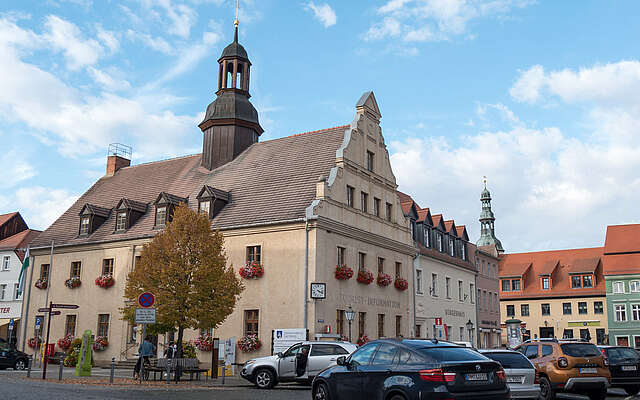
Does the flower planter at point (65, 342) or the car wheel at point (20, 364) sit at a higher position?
the flower planter at point (65, 342)

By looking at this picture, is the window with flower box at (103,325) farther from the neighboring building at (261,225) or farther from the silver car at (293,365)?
the silver car at (293,365)

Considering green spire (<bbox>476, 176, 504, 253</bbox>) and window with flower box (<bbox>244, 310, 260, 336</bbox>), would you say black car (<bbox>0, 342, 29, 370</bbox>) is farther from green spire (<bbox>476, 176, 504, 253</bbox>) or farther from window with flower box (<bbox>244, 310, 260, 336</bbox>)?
green spire (<bbox>476, 176, 504, 253</bbox>)

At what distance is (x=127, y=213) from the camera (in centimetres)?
3778

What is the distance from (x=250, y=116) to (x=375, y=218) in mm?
11532

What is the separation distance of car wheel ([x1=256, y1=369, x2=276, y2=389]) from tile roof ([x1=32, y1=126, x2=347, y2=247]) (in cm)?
1019

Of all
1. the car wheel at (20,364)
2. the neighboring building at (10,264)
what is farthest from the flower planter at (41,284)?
the car wheel at (20,364)

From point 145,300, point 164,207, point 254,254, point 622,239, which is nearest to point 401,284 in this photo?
point 254,254

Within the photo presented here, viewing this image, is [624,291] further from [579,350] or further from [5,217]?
[5,217]

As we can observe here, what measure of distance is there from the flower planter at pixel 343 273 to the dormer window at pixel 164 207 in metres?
10.8

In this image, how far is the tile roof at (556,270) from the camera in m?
70.6

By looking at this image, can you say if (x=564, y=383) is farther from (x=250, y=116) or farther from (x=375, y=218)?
(x=250, y=116)

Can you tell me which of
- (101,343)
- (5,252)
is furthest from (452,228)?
(5,252)

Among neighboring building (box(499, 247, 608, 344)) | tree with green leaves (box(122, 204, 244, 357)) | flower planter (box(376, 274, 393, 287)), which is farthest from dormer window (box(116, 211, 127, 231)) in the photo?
neighboring building (box(499, 247, 608, 344))

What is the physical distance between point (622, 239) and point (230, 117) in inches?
1988
